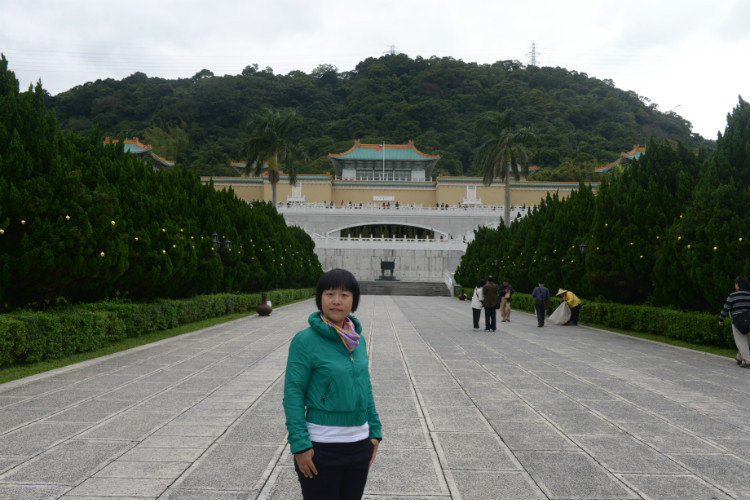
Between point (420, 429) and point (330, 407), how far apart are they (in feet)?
9.32

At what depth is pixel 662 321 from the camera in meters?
12.4

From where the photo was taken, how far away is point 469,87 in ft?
296

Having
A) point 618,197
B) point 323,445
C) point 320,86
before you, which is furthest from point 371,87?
A: point 323,445

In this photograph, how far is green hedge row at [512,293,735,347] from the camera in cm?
1063

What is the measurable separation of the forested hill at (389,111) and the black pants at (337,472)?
207 ft

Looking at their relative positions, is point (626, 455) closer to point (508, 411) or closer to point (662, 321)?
point (508, 411)

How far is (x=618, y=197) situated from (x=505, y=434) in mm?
12236

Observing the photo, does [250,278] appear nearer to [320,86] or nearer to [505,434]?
[505,434]

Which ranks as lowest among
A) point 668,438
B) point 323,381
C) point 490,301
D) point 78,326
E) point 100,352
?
point 100,352

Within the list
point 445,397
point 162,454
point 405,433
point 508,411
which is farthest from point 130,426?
point 508,411

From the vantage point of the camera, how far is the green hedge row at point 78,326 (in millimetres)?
7574

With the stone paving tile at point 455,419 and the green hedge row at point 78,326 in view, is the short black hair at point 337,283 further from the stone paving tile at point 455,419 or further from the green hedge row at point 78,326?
the green hedge row at point 78,326

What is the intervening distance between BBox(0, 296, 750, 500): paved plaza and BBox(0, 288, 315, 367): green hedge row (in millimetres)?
706

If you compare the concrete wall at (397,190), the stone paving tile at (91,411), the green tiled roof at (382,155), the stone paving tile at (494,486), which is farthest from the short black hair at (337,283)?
the green tiled roof at (382,155)
